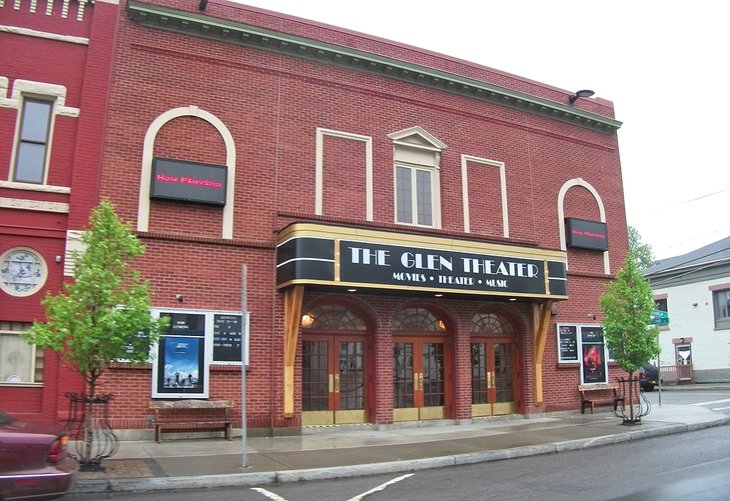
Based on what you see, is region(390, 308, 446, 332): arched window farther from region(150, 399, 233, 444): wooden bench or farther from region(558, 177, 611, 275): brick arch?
region(558, 177, 611, 275): brick arch

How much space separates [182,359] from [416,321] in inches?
238

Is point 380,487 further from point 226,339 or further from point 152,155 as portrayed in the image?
point 152,155

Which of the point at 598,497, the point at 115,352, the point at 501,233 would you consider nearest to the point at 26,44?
the point at 115,352

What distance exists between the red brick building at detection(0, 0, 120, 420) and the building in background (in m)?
33.1

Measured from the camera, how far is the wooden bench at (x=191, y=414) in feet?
41.4

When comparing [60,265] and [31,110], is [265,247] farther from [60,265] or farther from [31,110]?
[31,110]

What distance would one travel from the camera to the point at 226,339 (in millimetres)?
13633

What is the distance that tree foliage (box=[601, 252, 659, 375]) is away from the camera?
15508 mm

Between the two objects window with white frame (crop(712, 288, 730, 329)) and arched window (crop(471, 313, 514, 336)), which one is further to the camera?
window with white frame (crop(712, 288, 730, 329))

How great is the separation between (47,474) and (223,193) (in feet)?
27.0

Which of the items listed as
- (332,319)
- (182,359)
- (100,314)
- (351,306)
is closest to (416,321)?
(351,306)

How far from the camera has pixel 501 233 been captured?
58.0ft

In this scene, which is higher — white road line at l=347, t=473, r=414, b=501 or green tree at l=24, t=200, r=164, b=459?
green tree at l=24, t=200, r=164, b=459

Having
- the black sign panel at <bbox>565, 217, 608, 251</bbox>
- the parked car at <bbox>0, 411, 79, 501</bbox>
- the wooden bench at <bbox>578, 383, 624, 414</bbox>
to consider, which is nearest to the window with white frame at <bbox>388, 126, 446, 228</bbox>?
the black sign panel at <bbox>565, 217, 608, 251</bbox>
